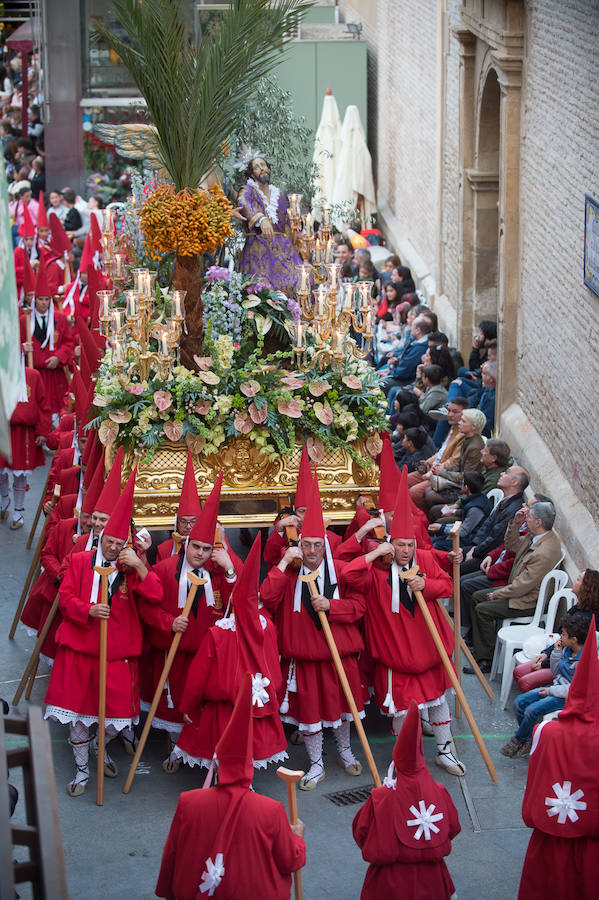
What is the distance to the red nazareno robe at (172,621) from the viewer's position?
765 centimetres

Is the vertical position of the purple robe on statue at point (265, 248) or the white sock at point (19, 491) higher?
the purple robe on statue at point (265, 248)

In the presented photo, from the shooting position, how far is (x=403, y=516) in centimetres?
749

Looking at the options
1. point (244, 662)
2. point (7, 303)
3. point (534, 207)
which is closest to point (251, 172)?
point (534, 207)

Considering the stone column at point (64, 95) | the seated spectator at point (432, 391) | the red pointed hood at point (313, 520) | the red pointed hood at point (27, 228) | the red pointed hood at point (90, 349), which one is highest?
the stone column at point (64, 95)

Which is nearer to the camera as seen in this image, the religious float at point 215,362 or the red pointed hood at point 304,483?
the red pointed hood at point 304,483

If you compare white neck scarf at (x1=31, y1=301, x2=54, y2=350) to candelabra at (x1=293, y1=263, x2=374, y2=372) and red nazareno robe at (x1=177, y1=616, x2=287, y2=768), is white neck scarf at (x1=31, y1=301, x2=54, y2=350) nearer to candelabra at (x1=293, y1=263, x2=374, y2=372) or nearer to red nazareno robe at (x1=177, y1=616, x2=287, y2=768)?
candelabra at (x1=293, y1=263, x2=374, y2=372)

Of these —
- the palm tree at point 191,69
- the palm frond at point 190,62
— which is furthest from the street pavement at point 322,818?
the palm frond at point 190,62

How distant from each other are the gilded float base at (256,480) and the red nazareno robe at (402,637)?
1.22 meters

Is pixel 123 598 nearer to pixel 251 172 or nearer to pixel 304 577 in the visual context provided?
pixel 304 577

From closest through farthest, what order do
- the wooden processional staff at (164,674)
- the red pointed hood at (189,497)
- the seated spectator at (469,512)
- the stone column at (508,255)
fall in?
the wooden processional staff at (164,674), the red pointed hood at (189,497), the seated spectator at (469,512), the stone column at (508,255)

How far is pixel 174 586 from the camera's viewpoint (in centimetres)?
774

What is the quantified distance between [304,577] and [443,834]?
2190mm

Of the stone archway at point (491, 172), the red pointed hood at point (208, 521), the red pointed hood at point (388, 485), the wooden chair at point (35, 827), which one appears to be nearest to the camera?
the wooden chair at point (35, 827)

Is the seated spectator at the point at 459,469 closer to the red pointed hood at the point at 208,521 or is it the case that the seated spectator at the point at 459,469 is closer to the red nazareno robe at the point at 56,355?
the red pointed hood at the point at 208,521
